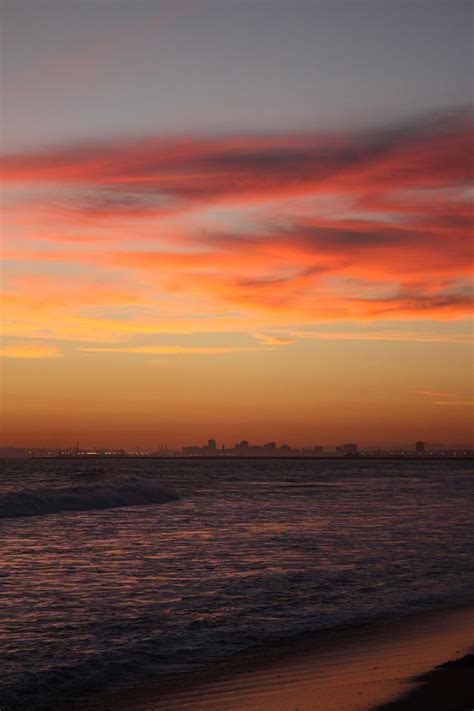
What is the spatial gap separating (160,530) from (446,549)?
1237cm

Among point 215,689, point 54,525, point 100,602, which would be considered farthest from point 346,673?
point 54,525

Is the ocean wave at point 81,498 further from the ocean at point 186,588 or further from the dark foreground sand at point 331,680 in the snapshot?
the dark foreground sand at point 331,680

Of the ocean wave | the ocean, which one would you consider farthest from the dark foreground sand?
the ocean wave

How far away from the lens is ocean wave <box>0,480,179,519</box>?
1719 inches

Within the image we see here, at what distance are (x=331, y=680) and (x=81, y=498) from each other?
144ft

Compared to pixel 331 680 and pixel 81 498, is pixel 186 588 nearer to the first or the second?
pixel 331 680

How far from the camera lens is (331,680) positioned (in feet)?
33.0

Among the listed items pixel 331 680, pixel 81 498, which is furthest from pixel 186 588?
pixel 81 498

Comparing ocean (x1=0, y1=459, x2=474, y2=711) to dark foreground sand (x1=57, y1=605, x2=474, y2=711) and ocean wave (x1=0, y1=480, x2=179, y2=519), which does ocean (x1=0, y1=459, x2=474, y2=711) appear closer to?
dark foreground sand (x1=57, y1=605, x2=474, y2=711)

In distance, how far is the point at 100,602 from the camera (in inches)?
603

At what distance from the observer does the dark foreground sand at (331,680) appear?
8.88 meters

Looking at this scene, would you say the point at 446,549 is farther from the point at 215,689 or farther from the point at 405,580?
the point at 215,689

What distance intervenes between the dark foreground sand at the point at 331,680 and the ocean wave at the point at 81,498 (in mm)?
32051

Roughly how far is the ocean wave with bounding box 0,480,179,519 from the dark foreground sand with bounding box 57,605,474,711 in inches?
1262
